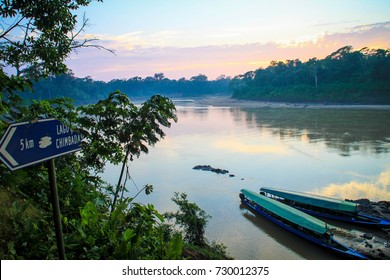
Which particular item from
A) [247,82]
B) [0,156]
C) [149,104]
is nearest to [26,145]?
[0,156]

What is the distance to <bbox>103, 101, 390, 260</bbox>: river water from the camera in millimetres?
12039

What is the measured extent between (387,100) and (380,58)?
418 inches

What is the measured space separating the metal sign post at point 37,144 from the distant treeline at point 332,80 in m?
62.5

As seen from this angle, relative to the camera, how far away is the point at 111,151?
7.04 meters

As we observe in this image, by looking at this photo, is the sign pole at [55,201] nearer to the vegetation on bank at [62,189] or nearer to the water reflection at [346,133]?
the vegetation on bank at [62,189]

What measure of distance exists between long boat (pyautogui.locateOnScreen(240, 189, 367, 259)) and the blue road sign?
9.83 meters

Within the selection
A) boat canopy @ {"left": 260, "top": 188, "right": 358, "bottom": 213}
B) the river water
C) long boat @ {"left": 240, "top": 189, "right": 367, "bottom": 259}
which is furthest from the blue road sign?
boat canopy @ {"left": 260, "top": 188, "right": 358, "bottom": 213}

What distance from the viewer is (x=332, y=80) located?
2758 inches

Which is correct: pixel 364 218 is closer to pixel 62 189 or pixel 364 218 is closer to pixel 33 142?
pixel 62 189

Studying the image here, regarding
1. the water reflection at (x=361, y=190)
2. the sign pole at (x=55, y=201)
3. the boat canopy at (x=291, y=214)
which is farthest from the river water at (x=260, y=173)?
the sign pole at (x=55, y=201)

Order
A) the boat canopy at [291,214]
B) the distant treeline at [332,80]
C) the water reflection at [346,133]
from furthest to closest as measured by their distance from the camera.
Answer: the distant treeline at [332,80]
the water reflection at [346,133]
the boat canopy at [291,214]

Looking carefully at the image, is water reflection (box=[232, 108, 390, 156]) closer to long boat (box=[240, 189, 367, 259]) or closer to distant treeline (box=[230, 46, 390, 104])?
long boat (box=[240, 189, 367, 259])

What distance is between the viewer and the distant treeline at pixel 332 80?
2320 inches
